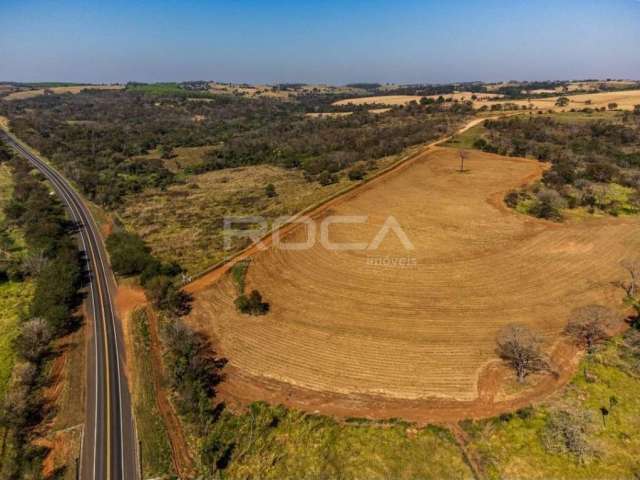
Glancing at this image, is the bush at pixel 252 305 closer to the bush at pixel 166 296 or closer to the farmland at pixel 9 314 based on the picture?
the bush at pixel 166 296

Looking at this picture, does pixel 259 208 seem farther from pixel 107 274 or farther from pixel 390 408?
pixel 390 408

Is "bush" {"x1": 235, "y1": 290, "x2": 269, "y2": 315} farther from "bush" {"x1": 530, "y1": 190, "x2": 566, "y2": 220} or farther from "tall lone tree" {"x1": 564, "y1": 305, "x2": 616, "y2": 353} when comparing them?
"bush" {"x1": 530, "y1": 190, "x2": 566, "y2": 220}

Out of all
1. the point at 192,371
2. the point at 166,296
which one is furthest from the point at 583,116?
the point at 192,371

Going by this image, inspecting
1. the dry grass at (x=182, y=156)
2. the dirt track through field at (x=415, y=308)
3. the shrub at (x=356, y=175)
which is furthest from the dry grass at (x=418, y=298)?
the dry grass at (x=182, y=156)

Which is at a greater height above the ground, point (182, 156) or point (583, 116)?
point (583, 116)

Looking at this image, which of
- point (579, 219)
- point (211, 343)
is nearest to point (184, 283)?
point (211, 343)

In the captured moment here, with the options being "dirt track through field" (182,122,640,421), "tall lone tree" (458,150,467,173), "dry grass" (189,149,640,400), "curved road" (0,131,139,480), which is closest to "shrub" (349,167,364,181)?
"dirt track through field" (182,122,640,421)

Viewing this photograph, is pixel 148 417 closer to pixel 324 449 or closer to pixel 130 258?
pixel 324 449
